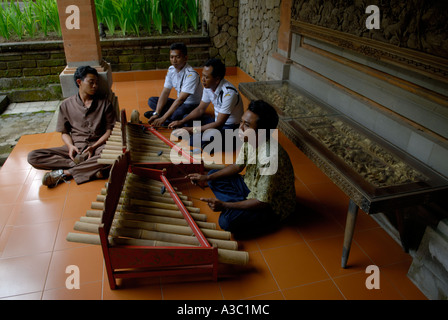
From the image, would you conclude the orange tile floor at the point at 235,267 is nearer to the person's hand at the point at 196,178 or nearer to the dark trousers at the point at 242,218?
the dark trousers at the point at 242,218

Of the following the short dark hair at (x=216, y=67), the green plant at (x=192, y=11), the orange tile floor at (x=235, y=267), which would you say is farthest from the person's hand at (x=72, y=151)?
the green plant at (x=192, y=11)

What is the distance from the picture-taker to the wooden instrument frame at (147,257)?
7.41 feet

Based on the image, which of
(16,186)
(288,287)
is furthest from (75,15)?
(288,287)

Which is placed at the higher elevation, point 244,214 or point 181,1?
point 181,1

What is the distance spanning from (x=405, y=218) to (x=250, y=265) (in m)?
1.32

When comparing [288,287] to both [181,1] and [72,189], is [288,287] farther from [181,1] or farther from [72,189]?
[181,1]

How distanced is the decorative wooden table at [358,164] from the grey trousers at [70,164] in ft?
6.75

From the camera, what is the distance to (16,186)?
368 centimetres

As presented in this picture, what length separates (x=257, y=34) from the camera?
6293 mm

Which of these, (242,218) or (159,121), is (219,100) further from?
(242,218)

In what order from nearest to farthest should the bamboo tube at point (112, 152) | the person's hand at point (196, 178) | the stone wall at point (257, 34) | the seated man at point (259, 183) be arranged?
the seated man at point (259, 183) < the person's hand at point (196, 178) < the bamboo tube at point (112, 152) < the stone wall at point (257, 34)

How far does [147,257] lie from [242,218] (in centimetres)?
87

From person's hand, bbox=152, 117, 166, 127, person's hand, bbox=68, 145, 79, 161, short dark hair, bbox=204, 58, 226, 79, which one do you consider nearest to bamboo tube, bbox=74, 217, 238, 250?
person's hand, bbox=68, 145, 79, 161

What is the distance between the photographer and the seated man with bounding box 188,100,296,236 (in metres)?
2.71
